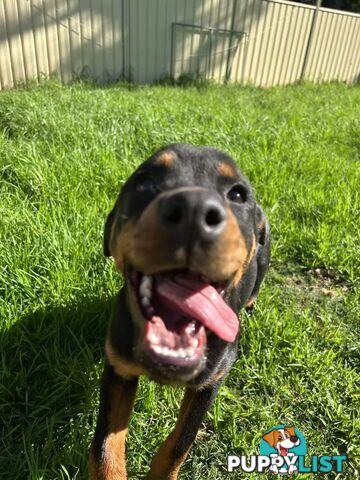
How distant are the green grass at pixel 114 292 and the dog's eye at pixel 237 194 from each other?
1118mm

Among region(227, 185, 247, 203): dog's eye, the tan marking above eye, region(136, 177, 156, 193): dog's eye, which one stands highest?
the tan marking above eye

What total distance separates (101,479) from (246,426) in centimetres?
90

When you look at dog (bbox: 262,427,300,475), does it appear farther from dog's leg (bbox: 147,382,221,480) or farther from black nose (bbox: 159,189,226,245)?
black nose (bbox: 159,189,226,245)

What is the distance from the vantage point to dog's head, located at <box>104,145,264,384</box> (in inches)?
53.7

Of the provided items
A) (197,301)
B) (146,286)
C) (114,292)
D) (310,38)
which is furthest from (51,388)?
(310,38)

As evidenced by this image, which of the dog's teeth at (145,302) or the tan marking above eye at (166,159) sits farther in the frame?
the tan marking above eye at (166,159)

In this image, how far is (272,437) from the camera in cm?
225

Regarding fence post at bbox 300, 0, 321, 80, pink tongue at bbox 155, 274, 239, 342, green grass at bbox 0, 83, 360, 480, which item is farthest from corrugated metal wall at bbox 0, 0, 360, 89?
pink tongue at bbox 155, 274, 239, 342

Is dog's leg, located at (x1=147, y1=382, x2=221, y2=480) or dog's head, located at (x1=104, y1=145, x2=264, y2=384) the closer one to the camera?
dog's head, located at (x1=104, y1=145, x2=264, y2=384)

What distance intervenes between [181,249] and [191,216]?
0.38ft

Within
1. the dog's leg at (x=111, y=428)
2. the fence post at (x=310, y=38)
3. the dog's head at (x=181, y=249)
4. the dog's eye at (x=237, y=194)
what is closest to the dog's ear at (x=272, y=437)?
the dog's leg at (x=111, y=428)

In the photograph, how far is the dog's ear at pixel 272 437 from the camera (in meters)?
2.23

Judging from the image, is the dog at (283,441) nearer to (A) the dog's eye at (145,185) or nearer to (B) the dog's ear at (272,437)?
(B) the dog's ear at (272,437)

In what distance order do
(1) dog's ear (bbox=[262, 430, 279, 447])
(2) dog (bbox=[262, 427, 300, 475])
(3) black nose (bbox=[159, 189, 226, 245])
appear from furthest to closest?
1. (1) dog's ear (bbox=[262, 430, 279, 447])
2. (2) dog (bbox=[262, 427, 300, 475])
3. (3) black nose (bbox=[159, 189, 226, 245])
